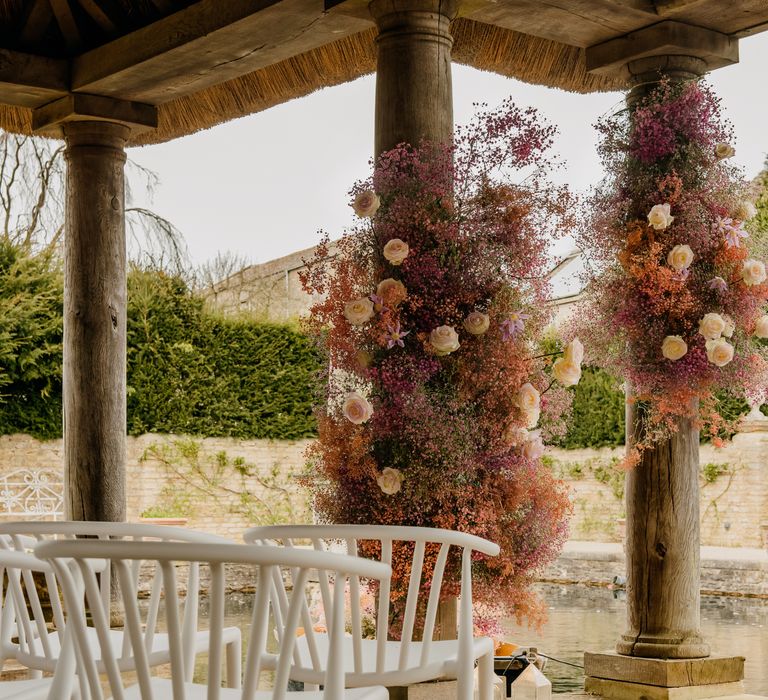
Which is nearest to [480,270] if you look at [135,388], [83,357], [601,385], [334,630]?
[334,630]

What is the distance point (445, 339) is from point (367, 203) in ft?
1.79

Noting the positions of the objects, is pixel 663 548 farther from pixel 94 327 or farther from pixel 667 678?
pixel 94 327

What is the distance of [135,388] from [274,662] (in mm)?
10001

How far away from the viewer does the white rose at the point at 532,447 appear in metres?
4.14

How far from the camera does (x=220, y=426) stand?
518 inches

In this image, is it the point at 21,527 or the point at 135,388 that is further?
the point at 135,388

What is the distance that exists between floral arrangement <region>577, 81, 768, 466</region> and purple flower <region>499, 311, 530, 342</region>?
2.88 ft

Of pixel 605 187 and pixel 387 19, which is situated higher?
pixel 387 19

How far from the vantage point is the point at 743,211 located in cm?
483

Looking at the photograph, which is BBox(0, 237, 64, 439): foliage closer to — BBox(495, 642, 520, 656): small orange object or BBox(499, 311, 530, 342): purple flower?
BBox(495, 642, 520, 656): small orange object

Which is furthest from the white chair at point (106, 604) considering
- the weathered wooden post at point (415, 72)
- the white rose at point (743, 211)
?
the white rose at point (743, 211)

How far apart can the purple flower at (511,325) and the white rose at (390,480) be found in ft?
1.95

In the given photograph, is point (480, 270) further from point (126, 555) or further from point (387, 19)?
point (126, 555)

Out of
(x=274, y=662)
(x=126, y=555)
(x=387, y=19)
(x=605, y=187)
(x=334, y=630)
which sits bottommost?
(x=274, y=662)
